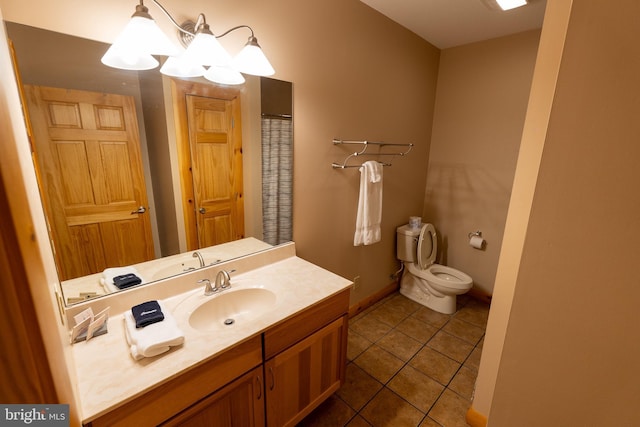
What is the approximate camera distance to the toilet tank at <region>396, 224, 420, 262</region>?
2719mm

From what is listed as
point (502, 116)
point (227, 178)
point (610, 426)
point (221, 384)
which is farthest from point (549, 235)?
point (502, 116)

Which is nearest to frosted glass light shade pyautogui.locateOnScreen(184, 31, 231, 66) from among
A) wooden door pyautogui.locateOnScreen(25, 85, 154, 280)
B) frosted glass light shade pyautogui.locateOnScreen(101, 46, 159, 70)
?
frosted glass light shade pyautogui.locateOnScreen(101, 46, 159, 70)

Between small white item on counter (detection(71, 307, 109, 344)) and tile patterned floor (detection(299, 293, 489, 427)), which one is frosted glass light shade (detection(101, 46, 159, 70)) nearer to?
small white item on counter (detection(71, 307, 109, 344))

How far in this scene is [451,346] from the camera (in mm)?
2227

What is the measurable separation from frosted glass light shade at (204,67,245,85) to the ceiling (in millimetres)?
1225

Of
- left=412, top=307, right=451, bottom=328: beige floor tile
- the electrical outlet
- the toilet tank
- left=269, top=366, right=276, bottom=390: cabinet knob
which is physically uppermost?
the toilet tank

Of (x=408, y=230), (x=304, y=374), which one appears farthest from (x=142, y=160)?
(x=408, y=230)

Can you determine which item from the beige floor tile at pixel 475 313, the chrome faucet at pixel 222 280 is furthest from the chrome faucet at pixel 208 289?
the beige floor tile at pixel 475 313

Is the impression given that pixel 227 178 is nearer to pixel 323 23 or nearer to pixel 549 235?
pixel 323 23

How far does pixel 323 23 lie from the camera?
1.77m

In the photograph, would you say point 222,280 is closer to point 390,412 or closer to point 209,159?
point 209,159

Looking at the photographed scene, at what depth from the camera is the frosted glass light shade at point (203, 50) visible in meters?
1.13

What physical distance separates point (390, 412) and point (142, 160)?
193 centimetres

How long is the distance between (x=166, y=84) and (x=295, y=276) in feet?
3.78
